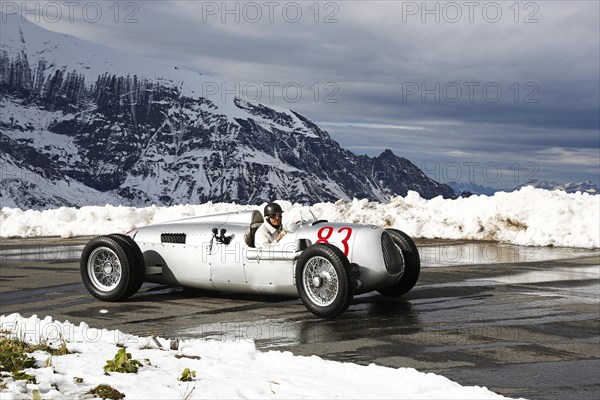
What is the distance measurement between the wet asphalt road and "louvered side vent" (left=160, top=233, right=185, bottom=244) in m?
0.91

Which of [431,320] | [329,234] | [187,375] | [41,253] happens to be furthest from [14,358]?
[41,253]

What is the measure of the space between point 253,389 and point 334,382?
0.77 metres

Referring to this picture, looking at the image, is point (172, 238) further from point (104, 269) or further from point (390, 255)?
point (390, 255)

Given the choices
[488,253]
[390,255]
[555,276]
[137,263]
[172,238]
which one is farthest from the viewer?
[488,253]

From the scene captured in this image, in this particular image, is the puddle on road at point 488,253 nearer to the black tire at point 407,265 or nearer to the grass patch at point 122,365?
the black tire at point 407,265

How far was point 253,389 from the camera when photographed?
5875mm

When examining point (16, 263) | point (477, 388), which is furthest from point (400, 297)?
point (16, 263)

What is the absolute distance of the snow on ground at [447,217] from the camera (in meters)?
21.5

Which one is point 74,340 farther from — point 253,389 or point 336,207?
Answer: point 336,207

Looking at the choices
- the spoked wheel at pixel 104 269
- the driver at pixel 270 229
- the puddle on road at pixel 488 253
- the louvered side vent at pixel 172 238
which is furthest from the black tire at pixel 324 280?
the puddle on road at pixel 488 253

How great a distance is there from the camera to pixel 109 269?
38.3 ft

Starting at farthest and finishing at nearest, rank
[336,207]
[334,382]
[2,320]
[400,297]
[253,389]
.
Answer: [336,207] < [400,297] < [2,320] < [334,382] < [253,389]

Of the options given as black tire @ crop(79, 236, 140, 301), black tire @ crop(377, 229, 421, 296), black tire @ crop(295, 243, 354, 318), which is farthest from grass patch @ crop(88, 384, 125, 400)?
black tire @ crop(377, 229, 421, 296)

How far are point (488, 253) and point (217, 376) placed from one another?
1370 centimetres
